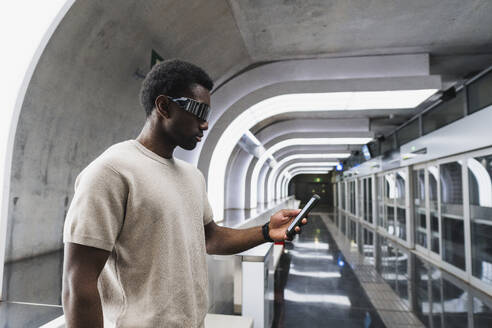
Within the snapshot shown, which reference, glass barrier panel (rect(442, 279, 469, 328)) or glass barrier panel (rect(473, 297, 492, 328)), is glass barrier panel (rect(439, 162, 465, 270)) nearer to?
glass barrier panel (rect(442, 279, 469, 328))

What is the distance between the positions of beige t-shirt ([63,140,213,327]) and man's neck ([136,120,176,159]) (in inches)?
2.0

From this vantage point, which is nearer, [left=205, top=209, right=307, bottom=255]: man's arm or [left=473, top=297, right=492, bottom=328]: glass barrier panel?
[left=205, top=209, right=307, bottom=255]: man's arm

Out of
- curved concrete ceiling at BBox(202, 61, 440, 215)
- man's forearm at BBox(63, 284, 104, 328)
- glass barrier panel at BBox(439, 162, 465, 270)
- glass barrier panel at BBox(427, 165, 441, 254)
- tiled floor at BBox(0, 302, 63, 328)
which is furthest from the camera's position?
glass barrier panel at BBox(427, 165, 441, 254)

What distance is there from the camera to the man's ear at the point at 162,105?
1.08 m

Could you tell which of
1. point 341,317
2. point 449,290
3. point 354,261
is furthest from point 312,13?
point 354,261

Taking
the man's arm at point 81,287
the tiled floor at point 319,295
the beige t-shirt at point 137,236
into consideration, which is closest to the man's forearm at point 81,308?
the man's arm at point 81,287

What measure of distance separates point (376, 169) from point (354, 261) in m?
5.39

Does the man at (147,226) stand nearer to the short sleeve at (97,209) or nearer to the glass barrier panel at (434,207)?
the short sleeve at (97,209)

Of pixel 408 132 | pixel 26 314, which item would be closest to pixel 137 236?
pixel 26 314

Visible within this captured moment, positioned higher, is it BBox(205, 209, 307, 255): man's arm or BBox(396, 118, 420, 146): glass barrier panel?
BBox(396, 118, 420, 146): glass barrier panel

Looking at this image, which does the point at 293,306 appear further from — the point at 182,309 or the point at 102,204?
the point at 102,204

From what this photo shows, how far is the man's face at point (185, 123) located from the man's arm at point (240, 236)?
1.58 ft

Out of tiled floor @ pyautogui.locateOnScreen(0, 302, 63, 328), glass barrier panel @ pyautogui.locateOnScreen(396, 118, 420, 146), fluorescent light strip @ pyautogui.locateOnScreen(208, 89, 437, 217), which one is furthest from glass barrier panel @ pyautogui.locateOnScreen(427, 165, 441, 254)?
tiled floor @ pyautogui.locateOnScreen(0, 302, 63, 328)

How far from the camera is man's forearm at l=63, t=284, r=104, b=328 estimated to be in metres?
0.78
